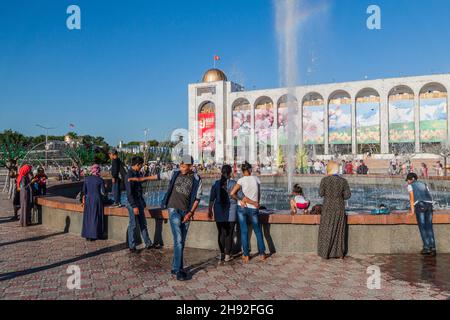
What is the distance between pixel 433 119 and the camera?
5300 centimetres

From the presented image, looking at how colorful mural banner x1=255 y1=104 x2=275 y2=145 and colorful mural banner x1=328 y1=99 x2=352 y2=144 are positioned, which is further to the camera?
colorful mural banner x1=255 y1=104 x2=275 y2=145

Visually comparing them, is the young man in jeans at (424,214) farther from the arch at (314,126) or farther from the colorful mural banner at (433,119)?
the arch at (314,126)

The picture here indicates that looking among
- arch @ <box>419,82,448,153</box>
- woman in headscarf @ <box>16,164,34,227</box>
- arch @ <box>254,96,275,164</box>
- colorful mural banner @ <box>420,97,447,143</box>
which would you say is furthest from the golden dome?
woman in headscarf @ <box>16,164,34,227</box>

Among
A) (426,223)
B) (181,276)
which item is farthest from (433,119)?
(181,276)

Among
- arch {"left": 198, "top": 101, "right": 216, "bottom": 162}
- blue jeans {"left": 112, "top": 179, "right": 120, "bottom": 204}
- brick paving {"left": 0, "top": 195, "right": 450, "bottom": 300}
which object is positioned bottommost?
brick paving {"left": 0, "top": 195, "right": 450, "bottom": 300}

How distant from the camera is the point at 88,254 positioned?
675 centimetres

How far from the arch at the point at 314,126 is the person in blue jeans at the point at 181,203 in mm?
54955

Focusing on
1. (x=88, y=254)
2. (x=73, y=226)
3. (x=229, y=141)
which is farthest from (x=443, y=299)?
(x=229, y=141)

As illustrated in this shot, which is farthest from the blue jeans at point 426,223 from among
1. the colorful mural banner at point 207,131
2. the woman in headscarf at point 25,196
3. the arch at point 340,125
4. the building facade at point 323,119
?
the colorful mural banner at point 207,131

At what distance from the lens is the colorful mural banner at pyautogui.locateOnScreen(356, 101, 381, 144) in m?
56.2

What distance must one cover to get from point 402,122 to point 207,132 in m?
28.6

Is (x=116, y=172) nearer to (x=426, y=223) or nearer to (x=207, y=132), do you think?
(x=426, y=223)

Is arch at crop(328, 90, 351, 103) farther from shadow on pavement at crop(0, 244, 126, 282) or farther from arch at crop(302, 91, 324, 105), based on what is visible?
shadow on pavement at crop(0, 244, 126, 282)

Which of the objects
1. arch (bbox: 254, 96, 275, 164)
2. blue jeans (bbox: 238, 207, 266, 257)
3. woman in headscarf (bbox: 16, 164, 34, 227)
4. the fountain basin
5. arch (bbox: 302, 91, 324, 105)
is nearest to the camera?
blue jeans (bbox: 238, 207, 266, 257)
